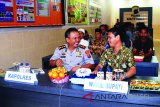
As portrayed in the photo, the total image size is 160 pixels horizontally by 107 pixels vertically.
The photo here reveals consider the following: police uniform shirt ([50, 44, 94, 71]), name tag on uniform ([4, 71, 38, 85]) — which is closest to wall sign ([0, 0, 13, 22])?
police uniform shirt ([50, 44, 94, 71])

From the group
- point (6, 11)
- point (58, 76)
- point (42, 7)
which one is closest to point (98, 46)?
point (42, 7)

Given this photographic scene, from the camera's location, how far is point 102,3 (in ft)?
26.8

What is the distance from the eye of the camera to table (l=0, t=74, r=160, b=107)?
1.55 meters

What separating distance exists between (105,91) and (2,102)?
100cm

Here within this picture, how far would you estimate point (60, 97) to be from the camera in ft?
5.94

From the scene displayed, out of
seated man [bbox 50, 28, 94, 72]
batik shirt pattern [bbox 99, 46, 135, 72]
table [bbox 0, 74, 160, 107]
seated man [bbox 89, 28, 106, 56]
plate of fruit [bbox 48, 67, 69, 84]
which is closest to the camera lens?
table [bbox 0, 74, 160, 107]

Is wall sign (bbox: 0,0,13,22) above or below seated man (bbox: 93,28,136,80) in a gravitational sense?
above

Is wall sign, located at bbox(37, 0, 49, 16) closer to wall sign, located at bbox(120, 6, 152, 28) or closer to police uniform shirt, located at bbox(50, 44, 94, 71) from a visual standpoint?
police uniform shirt, located at bbox(50, 44, 94, 71)

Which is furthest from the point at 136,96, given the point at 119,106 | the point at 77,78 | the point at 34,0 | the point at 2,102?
the point at 34,0

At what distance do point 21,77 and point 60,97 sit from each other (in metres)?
0.38

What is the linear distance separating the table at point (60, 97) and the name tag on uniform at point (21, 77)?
0.04 meters

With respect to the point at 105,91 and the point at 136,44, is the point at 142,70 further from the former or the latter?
the point at 105,91

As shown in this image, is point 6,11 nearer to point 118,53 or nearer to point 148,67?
point 118,53

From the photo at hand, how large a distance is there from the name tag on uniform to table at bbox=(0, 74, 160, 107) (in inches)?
1.4
